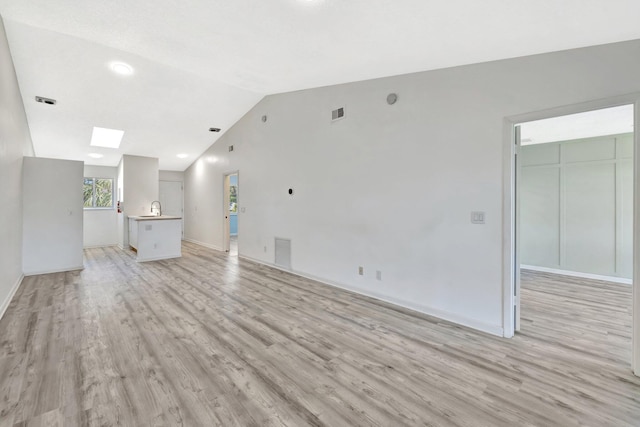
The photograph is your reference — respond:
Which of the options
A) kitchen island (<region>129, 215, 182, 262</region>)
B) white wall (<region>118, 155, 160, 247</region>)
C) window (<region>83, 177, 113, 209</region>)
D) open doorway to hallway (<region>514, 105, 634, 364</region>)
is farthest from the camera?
window (<region>83, 177, 113, 209</region>)

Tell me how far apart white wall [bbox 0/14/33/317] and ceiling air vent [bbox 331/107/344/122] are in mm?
3740

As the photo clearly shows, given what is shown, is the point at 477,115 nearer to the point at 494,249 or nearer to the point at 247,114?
the point at 494,249

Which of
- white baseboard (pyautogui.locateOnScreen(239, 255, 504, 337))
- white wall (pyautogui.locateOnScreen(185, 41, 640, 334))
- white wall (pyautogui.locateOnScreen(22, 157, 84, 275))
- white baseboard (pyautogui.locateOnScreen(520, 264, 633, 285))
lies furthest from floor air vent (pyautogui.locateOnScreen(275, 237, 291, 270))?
white baseboard (pyautogui.locateOnScreen(520, 264, 633, 285))

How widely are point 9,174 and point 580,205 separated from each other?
27.8 ft

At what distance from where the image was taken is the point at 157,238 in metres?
6.12

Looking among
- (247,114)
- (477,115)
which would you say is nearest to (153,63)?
(247,114)

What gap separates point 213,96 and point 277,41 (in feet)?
9.25

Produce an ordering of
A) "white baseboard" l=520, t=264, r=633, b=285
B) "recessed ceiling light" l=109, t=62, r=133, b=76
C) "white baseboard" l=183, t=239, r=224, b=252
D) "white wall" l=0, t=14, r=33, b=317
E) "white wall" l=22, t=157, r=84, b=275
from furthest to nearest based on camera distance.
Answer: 1. "white baseboard" l=183, t=239, r=224, b=252
2. "white wall" l=22, t=157, r=84, b=275
3. "white baseboard" l=520, t=264, r=633, b=285
4. "recessed ceiling light" l=109, t=62, r=133, b=76
5. "white wall" l=0, t=14, r=33, b=317

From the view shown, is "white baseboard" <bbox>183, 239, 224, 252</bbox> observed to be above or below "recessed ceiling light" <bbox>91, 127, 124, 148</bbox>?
below

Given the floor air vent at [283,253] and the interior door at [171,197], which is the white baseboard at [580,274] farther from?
the interior door at [171,197]

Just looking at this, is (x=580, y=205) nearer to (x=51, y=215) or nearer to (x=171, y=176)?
(x=51, y=215)

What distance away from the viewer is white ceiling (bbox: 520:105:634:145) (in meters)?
3.50

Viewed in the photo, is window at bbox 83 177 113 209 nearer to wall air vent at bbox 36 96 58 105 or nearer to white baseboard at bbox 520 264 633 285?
wall air vent at bbox 36 96 58 105

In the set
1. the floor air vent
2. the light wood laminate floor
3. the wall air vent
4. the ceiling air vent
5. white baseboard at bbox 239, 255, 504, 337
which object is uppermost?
the wall air vent
